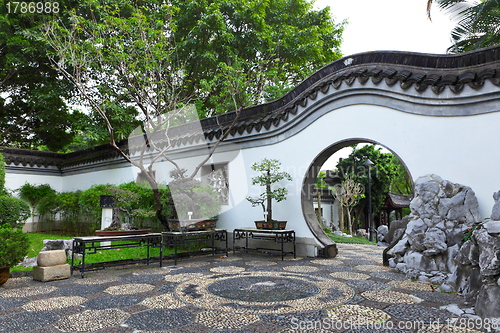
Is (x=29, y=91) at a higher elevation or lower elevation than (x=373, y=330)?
higher

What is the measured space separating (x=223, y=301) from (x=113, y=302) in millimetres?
1233

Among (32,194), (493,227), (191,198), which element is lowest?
(493,227)

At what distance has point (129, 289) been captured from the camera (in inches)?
163

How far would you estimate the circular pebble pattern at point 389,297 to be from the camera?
11.5 feet

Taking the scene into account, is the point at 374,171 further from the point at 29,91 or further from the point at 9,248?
the point at 29,91

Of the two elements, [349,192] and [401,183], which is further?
[401,183]

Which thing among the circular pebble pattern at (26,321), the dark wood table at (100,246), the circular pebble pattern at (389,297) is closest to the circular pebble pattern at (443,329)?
the circular pebble pattern at (389,297)

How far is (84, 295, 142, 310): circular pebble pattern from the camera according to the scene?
3404 mm

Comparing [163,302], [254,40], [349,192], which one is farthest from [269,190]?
[349,192]

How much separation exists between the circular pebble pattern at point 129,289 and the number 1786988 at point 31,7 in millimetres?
9998

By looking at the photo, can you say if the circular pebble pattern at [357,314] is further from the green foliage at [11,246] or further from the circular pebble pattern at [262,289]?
the green foliage at [11,246]

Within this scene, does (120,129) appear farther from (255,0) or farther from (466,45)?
(466,45)

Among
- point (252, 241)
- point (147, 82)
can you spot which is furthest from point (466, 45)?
point (147, 82)

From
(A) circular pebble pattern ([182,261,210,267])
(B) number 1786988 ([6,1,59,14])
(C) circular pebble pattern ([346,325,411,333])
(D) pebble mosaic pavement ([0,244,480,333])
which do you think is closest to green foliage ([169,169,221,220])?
(A) circular pebble pattern ([182,261,210,267])
